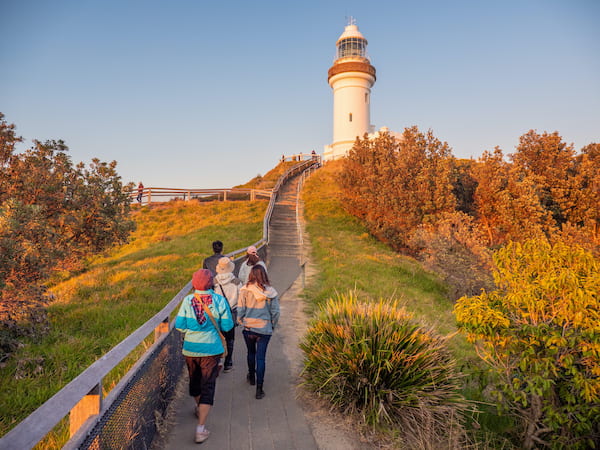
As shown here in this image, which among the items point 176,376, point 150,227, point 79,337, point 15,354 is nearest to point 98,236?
point 79,337

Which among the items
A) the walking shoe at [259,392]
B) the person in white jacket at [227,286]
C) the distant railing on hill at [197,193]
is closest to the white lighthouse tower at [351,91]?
the distant railing on hill at [197,193]

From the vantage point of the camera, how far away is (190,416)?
4.32 meters

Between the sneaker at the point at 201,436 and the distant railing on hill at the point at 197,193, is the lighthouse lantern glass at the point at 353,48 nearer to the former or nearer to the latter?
the distant railing on hill at the point at 197,193

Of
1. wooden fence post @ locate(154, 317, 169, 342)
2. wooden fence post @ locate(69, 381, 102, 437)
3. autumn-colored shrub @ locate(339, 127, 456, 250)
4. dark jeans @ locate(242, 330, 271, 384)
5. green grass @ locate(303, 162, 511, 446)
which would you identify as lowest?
green grass @ locate(303, 162, 511, 446)

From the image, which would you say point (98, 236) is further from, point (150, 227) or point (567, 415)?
point (150, 227)

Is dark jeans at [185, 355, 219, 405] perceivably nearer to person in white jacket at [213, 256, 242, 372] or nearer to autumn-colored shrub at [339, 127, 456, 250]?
A: person in white jacket at [213, 256, 242, 372]

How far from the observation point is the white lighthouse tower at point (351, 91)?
43.9 meters

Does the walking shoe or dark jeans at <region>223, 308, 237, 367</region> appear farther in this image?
dark jeans at <region>223, 308, 237, 367</region>

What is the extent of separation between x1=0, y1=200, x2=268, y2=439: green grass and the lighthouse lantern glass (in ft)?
109

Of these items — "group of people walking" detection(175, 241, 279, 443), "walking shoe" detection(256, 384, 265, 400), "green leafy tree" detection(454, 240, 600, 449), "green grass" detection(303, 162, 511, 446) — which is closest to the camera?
"green leafy tree" detection(454, 240, 600, 449)

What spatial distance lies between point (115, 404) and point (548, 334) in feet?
14.4

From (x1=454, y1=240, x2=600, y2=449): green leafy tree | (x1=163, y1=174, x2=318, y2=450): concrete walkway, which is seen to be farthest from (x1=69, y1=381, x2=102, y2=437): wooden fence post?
(x1=454, y1=240, x2=600, y2=449): green leafy tree

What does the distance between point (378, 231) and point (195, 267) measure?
11845 millimetres

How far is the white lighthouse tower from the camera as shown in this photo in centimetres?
4391
